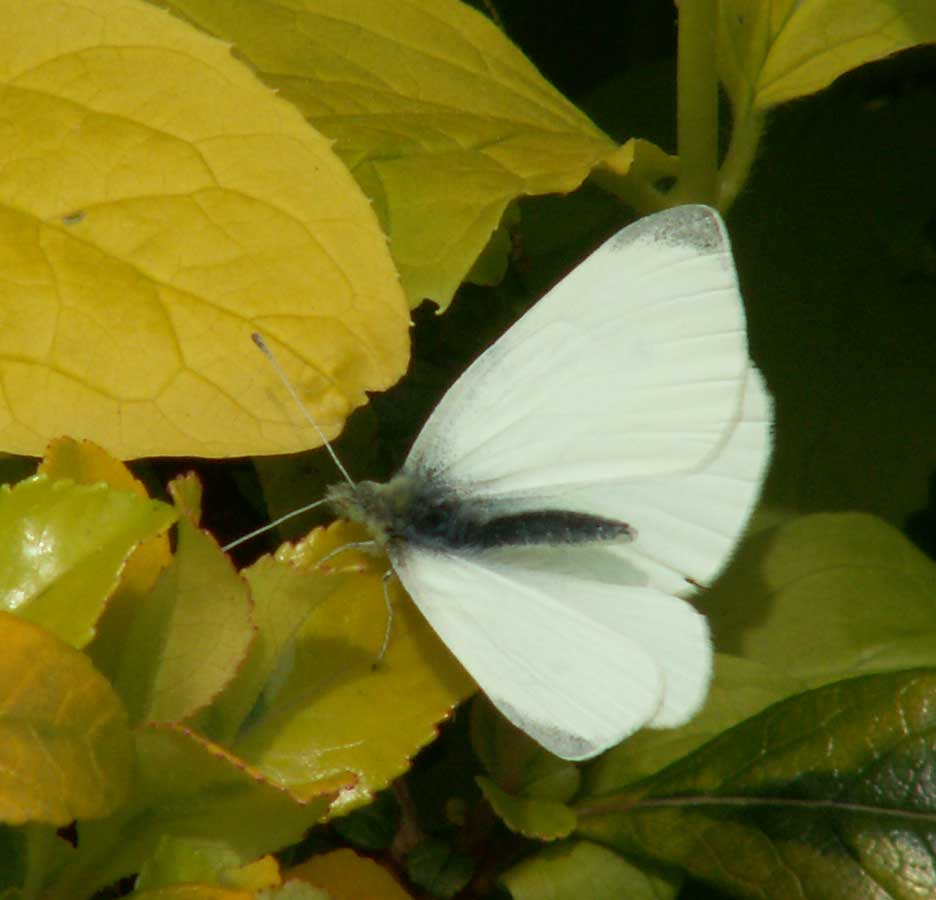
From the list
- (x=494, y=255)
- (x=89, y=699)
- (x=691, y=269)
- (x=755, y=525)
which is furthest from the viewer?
(x=755, y=525)

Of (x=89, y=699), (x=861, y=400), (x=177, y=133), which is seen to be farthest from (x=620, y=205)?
(x=89, y=699)

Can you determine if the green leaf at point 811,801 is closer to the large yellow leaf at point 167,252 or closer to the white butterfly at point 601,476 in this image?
the white butterfly at point 601,476

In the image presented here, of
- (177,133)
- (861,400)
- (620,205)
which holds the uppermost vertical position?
(177,133)

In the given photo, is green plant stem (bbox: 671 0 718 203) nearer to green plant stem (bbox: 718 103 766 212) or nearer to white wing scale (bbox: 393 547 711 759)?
green plant stem (bbox: 718 103 766 212)

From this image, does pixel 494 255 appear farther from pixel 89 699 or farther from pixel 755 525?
pixel 89 699

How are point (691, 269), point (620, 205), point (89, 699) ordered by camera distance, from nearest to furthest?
1. point (89, 699)
2. point (691, 269)
3. point (620, 205)

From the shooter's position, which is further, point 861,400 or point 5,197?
point 861,400

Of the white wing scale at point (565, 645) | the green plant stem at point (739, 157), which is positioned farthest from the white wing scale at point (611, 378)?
the green plant stem at point (739, 157)
